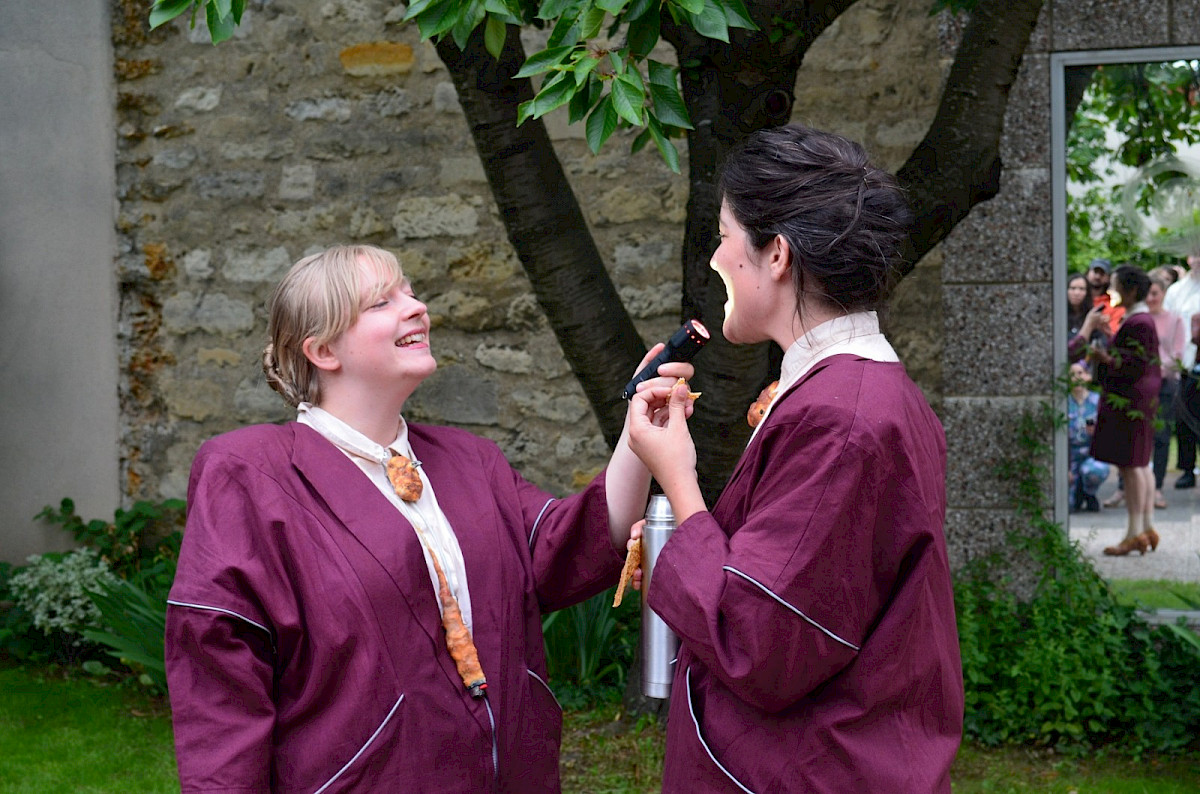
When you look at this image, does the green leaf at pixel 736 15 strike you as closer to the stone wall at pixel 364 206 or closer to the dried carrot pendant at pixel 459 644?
the dried carrot pendant at pixel 459 644

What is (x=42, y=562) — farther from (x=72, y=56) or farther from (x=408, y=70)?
(x=408, y=70)

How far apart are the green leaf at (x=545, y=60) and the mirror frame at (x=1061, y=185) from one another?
9.20 ft

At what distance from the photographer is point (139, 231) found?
5.37 metres

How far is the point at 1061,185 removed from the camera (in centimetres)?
435

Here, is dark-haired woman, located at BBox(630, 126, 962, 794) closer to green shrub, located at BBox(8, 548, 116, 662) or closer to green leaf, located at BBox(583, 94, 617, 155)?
green leaf, located at BBox(583, 94, 617, 155)

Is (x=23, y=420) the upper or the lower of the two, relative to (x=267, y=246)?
lower

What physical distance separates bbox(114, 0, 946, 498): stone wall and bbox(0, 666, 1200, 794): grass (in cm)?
125

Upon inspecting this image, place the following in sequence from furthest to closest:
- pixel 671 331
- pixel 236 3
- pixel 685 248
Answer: pixel 671 331 → pixel 685 248 → pixel 236 3

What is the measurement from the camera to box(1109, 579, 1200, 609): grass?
14.1 feet

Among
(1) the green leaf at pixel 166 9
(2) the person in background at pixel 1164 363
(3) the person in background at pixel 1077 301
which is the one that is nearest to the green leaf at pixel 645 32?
(1) the green leaf at pixel 166 9

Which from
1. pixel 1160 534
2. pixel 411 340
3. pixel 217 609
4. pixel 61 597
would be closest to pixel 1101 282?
pixel 1160 534

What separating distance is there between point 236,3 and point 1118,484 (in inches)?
140

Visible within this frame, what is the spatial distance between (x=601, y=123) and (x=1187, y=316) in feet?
10.3

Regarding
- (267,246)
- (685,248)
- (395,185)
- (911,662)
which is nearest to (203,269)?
(267,246)
